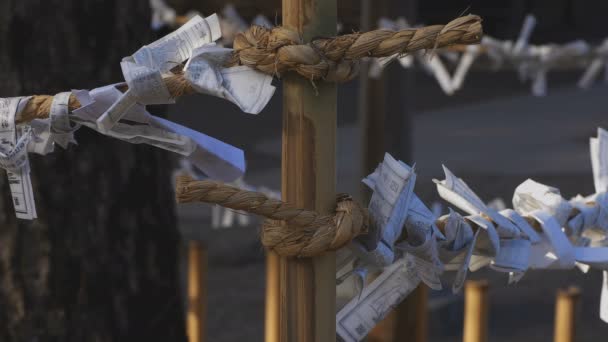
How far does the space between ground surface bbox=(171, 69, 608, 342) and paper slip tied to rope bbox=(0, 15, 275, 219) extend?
1482 mm

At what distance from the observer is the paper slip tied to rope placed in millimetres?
736

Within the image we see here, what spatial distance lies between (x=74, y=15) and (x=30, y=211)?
0.76m

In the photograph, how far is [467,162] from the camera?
5133mm

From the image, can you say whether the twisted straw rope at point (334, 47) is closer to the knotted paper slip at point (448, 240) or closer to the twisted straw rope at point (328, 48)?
the twisted straw rope at point (328, 48)

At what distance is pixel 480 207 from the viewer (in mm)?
923

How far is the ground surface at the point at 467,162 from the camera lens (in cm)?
300

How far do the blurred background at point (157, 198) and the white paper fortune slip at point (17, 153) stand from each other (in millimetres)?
672

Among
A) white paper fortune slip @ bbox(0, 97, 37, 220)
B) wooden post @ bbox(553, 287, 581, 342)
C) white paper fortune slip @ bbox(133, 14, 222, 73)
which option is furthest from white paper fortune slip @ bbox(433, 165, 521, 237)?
wooden post @ bbox(553, 287, 581, 342)

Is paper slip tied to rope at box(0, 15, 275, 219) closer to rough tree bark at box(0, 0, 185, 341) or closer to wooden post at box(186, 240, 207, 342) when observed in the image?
rough tree bark at box(0, 0, 185, 341)

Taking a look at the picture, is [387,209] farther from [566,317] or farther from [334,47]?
[566,317]

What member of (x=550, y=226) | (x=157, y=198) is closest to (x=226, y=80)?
(x=550, y=226)

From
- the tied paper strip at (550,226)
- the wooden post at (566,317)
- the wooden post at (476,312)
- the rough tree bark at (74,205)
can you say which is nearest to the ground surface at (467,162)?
the wooden post at (566,317)

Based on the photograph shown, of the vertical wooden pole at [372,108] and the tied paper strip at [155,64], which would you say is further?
the vertical wooden pole at [372,108]

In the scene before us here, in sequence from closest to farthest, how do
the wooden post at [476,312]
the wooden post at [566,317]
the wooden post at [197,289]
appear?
1. the wooden post at [476,312]
2. the wooden post at [566,317]
3. the wooden post at [197,289]
